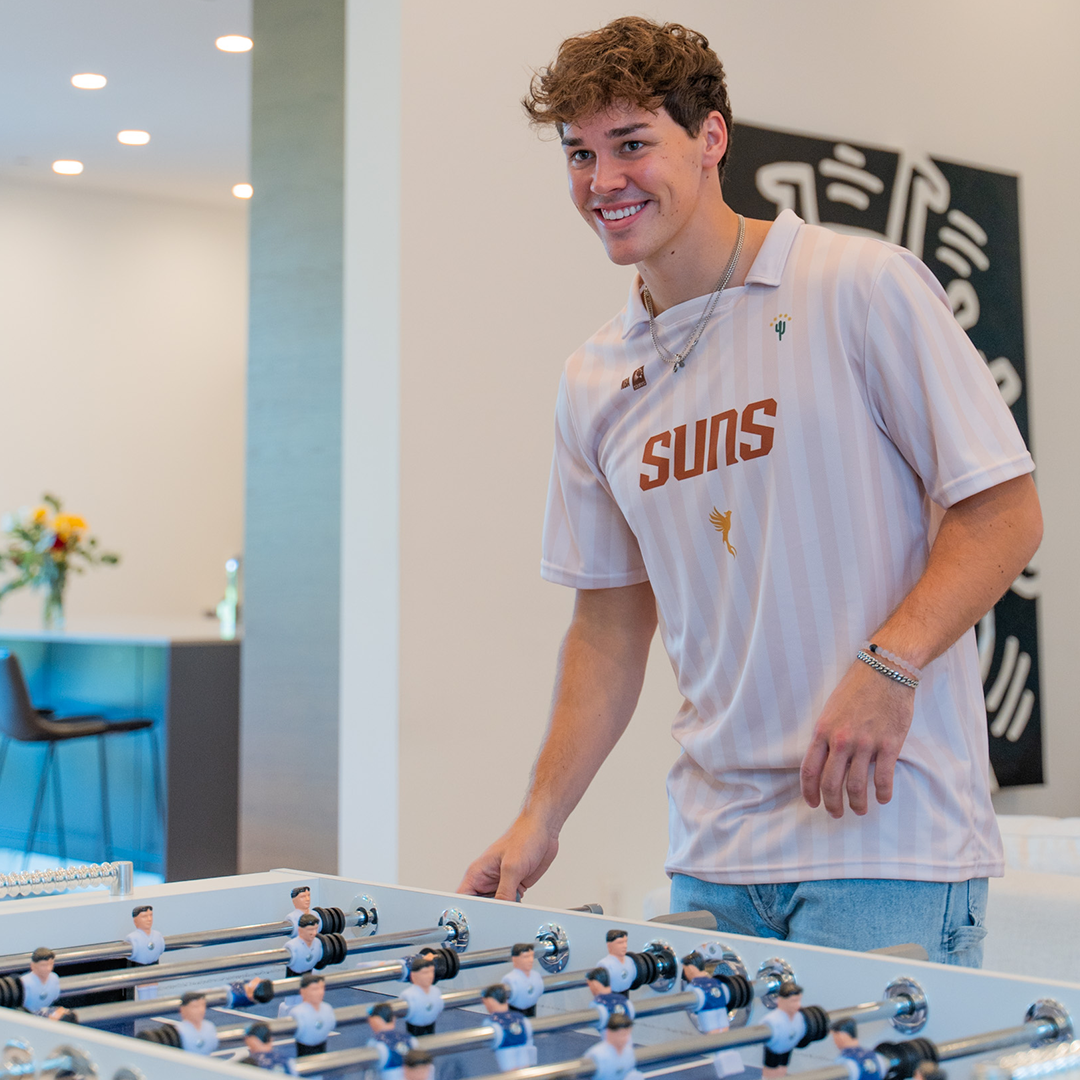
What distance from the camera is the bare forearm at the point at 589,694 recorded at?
5.41 ft

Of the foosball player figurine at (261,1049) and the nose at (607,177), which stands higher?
the nose at (607,177)

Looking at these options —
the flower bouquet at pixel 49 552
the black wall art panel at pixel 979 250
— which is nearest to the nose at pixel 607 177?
the black wall art panel at pixel 979 250

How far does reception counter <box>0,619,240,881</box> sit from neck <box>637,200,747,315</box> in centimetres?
374

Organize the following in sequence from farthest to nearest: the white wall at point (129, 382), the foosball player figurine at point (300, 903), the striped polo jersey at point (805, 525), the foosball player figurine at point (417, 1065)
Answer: the white wall at point (129, 382)
the striped polo jersey at point (805, 525)
the foosball player figurine at point (300, 903)
the foosball player figurine at point (417, 1065)

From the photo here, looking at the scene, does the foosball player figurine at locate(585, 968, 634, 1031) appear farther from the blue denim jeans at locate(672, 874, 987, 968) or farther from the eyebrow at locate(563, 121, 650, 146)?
the eyebrow at locate(563, 121, 650, 146)

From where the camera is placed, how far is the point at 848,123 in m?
3.84

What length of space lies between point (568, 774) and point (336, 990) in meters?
0.52

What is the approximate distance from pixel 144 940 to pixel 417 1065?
0.45 m

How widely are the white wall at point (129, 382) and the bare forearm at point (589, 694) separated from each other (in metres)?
7.10

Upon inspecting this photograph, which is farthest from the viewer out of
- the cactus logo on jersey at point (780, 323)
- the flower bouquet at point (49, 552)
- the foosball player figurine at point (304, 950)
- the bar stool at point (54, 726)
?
the flower bouquet at point (49, 552)

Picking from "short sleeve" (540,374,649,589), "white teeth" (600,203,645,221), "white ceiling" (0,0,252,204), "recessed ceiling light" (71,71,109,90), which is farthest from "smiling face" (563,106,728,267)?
"recessed ceiling light" (71,71,109,90)

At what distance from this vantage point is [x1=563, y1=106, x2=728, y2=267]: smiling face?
1.52 meters

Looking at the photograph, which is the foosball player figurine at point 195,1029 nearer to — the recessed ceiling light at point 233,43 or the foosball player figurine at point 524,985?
the foosball player figurine at point 524,985

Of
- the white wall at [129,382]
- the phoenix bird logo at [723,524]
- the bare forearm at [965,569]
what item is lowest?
the bare forearm at [965,569]
